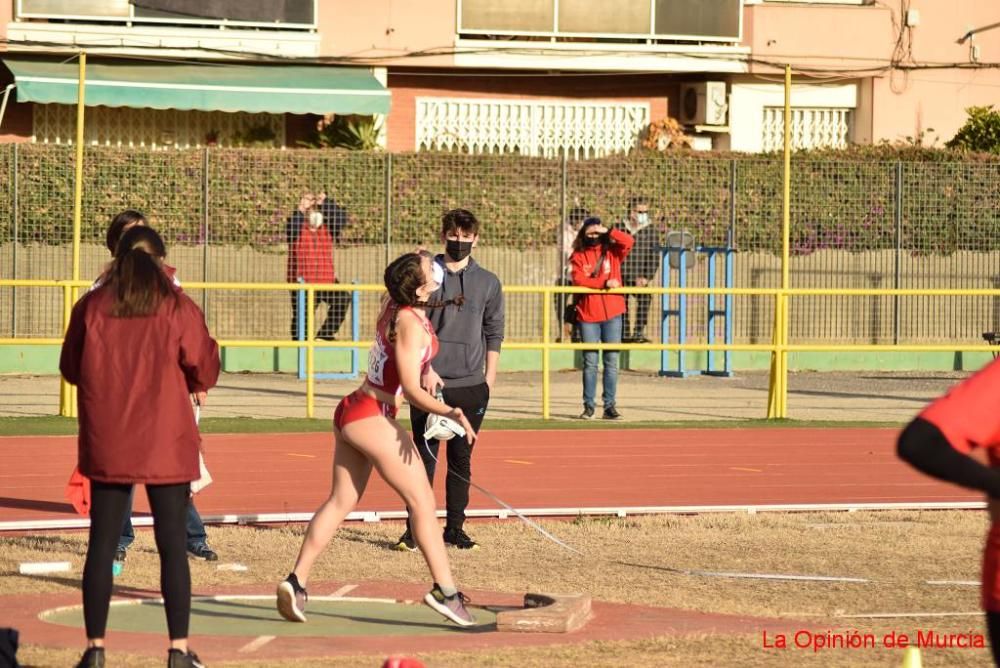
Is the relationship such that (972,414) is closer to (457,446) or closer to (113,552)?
(113,552)

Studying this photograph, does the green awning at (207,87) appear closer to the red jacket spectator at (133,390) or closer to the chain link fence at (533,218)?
the chain link fence at (533,218)

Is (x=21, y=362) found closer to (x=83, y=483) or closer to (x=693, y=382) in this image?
(x=693, y=382)

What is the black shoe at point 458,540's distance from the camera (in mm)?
10953

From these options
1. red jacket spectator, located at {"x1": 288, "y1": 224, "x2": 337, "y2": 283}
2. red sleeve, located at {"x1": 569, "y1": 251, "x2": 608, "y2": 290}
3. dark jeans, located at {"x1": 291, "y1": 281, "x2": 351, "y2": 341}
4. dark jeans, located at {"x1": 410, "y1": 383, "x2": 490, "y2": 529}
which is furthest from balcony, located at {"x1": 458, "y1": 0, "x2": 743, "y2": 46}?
dark jeans, located at {"x1": 410, "y1": 383, "x2": 490, "y2": 529}

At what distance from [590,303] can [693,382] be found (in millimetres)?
4834

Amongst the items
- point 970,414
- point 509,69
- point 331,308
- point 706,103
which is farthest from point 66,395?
point 706,103

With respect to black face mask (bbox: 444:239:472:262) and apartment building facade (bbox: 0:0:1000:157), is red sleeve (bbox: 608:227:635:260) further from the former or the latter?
apartment building facade (bbox: 0:0:1000:157)

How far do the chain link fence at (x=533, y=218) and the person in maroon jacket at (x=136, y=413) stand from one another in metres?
13.0

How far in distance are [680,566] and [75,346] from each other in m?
4.20

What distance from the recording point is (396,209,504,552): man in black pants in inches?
422

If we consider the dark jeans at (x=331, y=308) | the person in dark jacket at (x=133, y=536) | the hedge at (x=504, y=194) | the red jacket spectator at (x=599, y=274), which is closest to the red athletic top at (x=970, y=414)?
the person in dark jacket at (x=133, y=536)

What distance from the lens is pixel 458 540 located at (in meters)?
11.0

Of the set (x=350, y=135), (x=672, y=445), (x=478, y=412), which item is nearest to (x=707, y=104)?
(x=350, y=135)

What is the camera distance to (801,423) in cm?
1794
